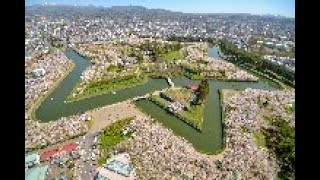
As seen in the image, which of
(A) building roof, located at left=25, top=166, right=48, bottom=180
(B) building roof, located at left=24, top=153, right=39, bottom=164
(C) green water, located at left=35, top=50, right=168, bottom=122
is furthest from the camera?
(C) green water, located at left=35, top=50, right=168, bottom=122

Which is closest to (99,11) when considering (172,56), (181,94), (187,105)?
(172,56)

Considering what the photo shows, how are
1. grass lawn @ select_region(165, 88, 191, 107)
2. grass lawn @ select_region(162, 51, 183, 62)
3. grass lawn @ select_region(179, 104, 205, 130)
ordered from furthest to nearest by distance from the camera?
grass lawn @ select_region(162, 51, 183, 62), grass lawn @ select_region(165, 88, 191, 107), grass lawn @ select_region(179, 104, 205, 130)

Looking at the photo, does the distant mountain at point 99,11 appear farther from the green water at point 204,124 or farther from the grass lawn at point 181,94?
the green water at point 204,124

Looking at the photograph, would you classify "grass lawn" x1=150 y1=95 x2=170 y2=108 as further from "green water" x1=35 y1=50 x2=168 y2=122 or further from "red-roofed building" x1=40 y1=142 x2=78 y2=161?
"red-roofed building" x1=40 y1=142 x2=78 y2=161

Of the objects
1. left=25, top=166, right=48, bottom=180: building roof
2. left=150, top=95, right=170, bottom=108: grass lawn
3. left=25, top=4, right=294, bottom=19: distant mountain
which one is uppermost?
left=25, top=4, right=294, bottom=19: distant mountain

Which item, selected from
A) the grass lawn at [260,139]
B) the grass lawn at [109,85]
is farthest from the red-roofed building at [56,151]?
the grass lawn at [260,139]

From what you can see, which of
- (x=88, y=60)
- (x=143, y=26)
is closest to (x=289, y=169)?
(x=88, y=60)

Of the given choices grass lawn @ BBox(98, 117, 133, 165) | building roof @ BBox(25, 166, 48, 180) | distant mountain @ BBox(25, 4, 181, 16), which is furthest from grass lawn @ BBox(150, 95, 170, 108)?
distant mountain @ BBox(25, 4, 181, 16)
